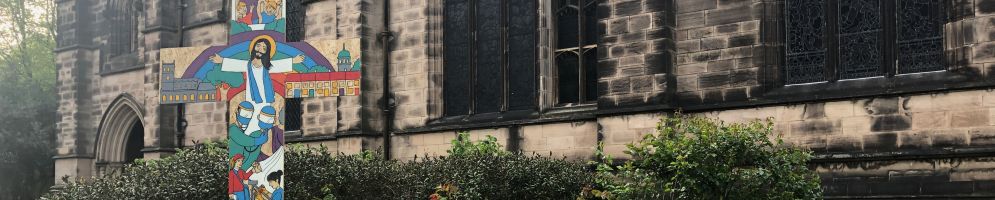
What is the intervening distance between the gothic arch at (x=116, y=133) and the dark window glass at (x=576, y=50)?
40.0 ft

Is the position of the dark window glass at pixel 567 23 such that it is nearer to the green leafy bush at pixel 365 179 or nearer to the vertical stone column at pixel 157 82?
the green leafy bush at pixel 365 179

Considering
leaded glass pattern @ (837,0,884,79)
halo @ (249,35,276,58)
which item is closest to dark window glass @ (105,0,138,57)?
halo @ (249,35,276,58)

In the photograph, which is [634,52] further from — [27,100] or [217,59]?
[27,100]

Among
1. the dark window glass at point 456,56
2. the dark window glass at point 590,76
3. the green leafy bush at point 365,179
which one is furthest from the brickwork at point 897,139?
the dark window glass at point 456,56

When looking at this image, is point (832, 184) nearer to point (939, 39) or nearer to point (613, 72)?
point (939, 39)

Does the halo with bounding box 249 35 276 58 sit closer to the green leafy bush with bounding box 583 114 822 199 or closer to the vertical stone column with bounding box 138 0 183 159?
the green leafy bush with bounding box 583 114 822 199

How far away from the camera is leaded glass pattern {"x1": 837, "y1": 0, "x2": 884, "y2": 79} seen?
48.4 ft

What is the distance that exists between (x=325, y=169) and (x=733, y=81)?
5593 millimetres

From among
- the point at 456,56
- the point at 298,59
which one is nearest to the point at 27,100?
the point at 456,56

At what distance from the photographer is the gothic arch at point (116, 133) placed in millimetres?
26703

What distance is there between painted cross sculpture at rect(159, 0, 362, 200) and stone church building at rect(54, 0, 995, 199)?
528 cm

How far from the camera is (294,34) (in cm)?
2281

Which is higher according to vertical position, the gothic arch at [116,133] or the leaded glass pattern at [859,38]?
the leaded glass pattern at [859,38]

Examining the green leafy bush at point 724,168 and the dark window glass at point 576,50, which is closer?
the green leafy bush at point 724,168
